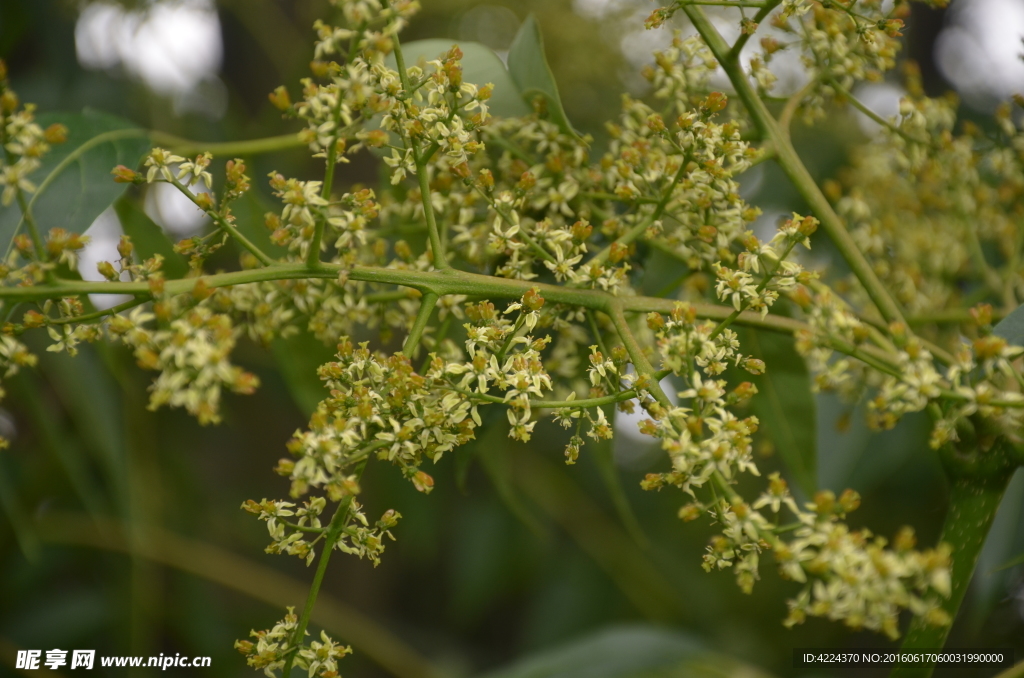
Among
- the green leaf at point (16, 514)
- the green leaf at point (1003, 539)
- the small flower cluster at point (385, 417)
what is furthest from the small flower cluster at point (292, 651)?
the green leaf at point (1003, 539)

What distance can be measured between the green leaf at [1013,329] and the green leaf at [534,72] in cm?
47

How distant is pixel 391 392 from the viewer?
24.9 inches

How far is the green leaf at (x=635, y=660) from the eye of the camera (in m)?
1.11

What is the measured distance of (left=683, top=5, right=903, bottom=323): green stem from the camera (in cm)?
82

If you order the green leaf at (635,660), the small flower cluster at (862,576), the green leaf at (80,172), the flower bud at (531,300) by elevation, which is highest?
the green leaf at (80,172)

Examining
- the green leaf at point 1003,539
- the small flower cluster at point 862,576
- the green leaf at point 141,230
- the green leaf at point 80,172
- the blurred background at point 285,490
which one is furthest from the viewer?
the blurred background at point 285,490

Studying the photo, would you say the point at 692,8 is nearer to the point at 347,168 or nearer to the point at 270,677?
the point at 270,677

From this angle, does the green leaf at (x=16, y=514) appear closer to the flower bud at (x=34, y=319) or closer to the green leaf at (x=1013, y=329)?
the flower bud at (x=34, y=319)

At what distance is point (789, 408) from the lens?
110cm

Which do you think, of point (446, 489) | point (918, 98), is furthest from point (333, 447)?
point (446, 489)

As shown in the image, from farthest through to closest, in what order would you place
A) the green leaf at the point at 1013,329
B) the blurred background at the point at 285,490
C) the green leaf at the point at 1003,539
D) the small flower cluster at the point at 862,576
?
1. the blurred background at the point at 285,490
2. the green leaf at the point at 1003,539
3. the green leaf at the point at 1013,329
4. the small flower cluster at the point at 862,576

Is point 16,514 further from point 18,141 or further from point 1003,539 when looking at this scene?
point 1003,539

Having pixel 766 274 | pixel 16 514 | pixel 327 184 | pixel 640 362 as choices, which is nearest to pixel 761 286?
pixel 766 274

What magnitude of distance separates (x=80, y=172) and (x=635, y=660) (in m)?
0.98
